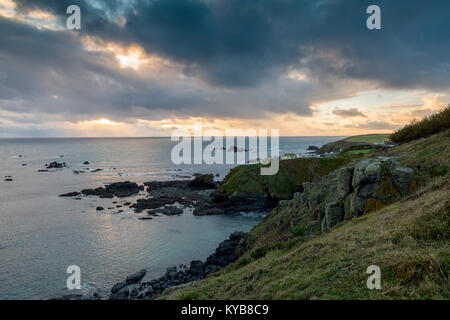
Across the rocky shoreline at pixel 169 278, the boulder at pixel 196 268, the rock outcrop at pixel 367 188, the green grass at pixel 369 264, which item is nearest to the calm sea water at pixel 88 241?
the rocky shoreline at pixel 169 278

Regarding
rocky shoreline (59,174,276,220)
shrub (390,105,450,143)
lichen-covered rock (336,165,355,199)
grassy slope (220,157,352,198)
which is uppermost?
shrub (390,105,450,143)

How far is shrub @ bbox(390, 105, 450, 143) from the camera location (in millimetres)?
21391

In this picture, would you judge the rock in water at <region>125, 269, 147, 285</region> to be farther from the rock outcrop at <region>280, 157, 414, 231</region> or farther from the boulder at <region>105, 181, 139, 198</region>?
the boulder at <region>105, 181, 139, 198</region>

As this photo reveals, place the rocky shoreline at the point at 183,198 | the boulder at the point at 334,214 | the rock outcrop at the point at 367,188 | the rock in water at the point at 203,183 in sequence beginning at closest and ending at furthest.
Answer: the rock outcrop at the point at 367,188 < the boulder at the point at 334,214 < the rocky shoreline at the point at 183,198 < the rock in water at the point at 203,183

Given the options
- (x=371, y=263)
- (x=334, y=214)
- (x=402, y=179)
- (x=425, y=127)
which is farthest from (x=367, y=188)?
(x=425, y=127)

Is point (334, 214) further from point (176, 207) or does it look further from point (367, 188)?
point (176, 207)

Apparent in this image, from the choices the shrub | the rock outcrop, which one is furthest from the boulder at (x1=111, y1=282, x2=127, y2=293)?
the shrub

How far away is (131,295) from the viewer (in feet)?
70.8

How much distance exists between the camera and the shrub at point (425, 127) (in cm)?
2139

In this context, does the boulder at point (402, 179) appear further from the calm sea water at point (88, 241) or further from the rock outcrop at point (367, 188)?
the calm sea water at point (88, 241)

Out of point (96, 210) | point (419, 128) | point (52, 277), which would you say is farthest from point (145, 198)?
point (419, 128)
